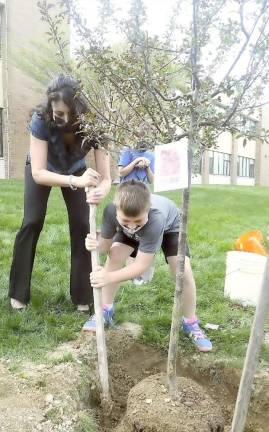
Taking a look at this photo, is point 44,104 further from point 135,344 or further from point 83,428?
point 83,428

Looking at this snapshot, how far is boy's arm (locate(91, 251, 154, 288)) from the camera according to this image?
9.51 ft

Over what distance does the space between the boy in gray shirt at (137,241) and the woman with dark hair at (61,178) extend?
0.25 m

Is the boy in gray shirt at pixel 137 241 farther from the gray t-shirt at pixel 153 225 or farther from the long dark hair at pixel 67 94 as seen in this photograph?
the long dark hair at pixel 67 94

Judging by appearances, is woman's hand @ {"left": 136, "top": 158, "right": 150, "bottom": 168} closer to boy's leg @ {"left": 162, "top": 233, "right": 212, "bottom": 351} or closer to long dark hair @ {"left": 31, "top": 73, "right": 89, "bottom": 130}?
boy's leg @ {"left": 162, "top": 233, "right": 212, "bottom": 351}

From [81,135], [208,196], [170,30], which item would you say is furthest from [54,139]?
[208,196]

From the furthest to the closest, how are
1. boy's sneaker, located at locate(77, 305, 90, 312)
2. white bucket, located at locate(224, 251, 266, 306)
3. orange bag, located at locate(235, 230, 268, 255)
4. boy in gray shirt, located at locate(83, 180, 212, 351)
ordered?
1. orange bag, located at locate(235, 230, 268, 255)
2. white bucket, located at locate(224, 251, 266, 306)
3. boy's sneaker, located at locate(77, 305, 90, 312)
4. boy in gray shirt, located at locate(83, 180, 212, 351)

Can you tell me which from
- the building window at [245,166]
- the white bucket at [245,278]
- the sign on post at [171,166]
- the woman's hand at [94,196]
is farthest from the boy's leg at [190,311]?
the building window at [245,166]

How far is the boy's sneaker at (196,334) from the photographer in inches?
133

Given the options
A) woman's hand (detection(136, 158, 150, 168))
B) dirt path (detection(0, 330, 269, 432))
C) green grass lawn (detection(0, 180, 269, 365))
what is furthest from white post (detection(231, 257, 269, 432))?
woman's hand (detection(136, 158, 150, 168))

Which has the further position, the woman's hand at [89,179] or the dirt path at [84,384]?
the woman's hand at [89,179]

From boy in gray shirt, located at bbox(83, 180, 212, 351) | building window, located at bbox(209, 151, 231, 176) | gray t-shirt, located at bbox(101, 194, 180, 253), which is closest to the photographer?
boy in gray shirt, located at bbox(83, 180, 212, 351)

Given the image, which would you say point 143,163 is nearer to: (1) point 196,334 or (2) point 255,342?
(1) point 196,334

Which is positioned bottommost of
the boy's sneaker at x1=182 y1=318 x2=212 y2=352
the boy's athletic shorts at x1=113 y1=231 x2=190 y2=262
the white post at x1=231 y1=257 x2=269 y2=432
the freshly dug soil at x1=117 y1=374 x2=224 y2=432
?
the freshly dug soil at x1=117 y1=374 x2=224 y2=432

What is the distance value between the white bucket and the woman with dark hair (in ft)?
4.40
